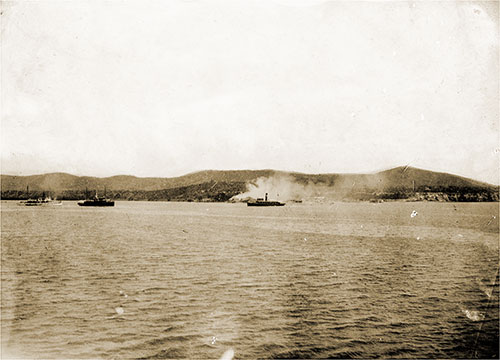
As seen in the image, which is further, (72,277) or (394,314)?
(72,277)

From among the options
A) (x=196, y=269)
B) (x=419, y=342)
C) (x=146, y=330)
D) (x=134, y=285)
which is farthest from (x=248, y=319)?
(x=196, y=269)

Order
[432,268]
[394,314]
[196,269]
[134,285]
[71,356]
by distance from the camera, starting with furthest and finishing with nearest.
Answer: [432,268]
[196,269]
[134,285]
[394,314]
[71,356]

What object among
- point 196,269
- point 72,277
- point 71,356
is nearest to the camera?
point 71,356

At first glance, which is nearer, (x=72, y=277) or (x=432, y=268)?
(x=72, y=277)

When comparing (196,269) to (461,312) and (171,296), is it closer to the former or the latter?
(171,296)

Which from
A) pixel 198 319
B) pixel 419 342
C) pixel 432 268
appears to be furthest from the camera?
pixel 432 268

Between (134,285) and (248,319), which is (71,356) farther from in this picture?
(134,285)

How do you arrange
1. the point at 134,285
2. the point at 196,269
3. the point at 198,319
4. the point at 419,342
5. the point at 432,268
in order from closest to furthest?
the point at 419,342
the point at 198,319
the point at 134,285
the point at 196,269
the point at 432,268

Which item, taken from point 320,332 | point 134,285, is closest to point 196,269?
point 134,285
